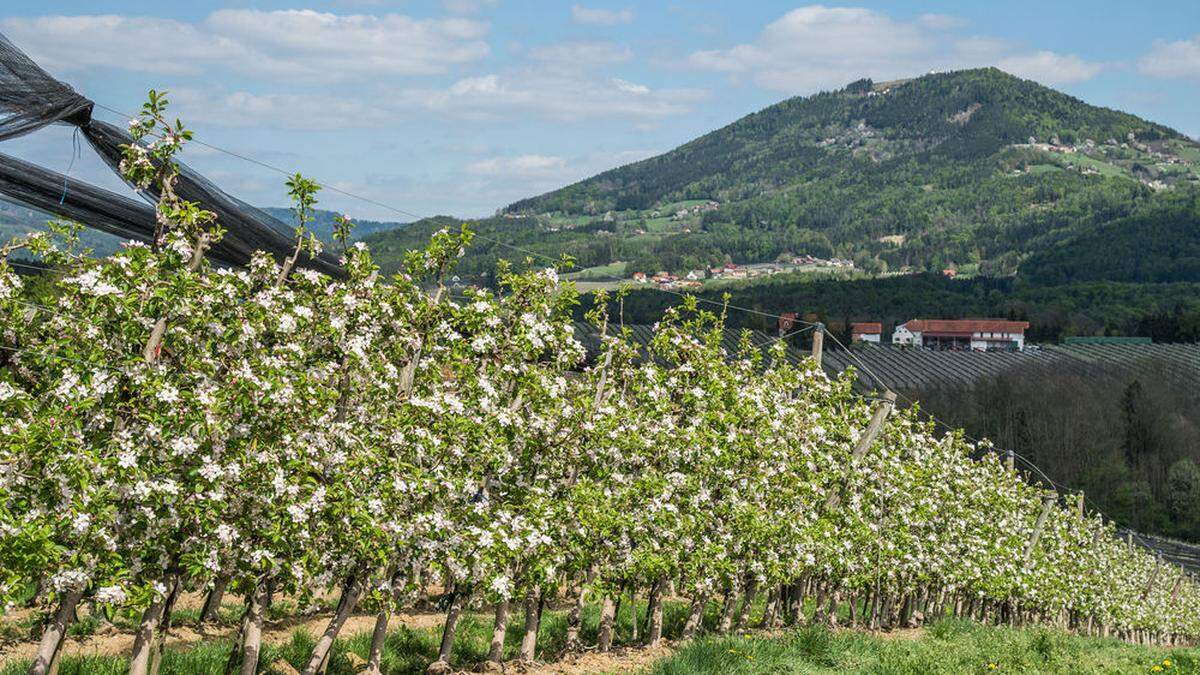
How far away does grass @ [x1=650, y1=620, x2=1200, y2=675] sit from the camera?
16234 millimetres

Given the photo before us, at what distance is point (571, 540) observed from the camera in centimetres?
1533

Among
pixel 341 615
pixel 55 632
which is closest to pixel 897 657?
pixel 341 615

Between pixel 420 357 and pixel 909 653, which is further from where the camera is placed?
pixel 909 653

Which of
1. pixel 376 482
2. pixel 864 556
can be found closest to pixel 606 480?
pixel 376 482

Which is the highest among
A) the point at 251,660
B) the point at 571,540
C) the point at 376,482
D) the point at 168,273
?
the point at 168,273

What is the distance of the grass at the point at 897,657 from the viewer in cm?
1623

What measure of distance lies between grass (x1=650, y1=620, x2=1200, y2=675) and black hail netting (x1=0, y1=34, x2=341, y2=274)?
819 cm

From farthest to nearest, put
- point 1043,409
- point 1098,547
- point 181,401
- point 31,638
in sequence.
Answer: point 1043,409
point 1098,547
point 31,638
point 181,401

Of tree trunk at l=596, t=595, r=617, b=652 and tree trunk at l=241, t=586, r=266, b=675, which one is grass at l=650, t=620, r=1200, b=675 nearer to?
tree trunk at l=596, t=595, r=617, b=652

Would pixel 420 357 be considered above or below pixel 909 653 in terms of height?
above

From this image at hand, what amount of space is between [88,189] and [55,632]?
18.1 ft

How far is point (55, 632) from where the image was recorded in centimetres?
1034

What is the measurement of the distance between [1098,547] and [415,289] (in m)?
51.3

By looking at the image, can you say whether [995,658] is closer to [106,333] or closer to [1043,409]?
[106,333]
